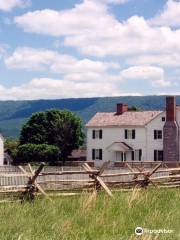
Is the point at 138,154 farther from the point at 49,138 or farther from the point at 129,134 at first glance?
the point at 49,138

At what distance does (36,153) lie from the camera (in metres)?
70.8

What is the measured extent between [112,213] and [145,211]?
3.14 ft

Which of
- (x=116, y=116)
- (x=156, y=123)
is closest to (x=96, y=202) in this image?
(x=156, y=123)

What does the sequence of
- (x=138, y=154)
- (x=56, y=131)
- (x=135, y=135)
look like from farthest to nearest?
(x=56, y=131)
(x=138, y=154)
(x=135, y=135)

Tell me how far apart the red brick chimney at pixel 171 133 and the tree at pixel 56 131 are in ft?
54.1

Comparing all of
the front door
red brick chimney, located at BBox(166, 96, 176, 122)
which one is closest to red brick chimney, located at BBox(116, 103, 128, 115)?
the front door

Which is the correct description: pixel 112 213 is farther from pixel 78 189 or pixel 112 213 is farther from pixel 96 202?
pixel 78 189

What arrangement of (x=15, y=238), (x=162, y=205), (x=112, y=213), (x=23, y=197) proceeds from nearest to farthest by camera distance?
(x=15, y=238), (x=112, y=213), (x=162, y=205), (x=23, y=197)

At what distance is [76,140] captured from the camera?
80812 mm

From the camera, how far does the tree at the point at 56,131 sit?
78688mm

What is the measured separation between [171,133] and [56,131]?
21.5 meters

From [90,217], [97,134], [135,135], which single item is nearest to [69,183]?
[90,217]

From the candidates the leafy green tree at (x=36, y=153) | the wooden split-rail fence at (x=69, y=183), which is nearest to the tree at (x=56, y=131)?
the leafy green tree at (x=36, y=153)

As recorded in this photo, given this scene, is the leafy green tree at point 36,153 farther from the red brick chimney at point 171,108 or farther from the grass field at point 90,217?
the grass field at point 90,217
